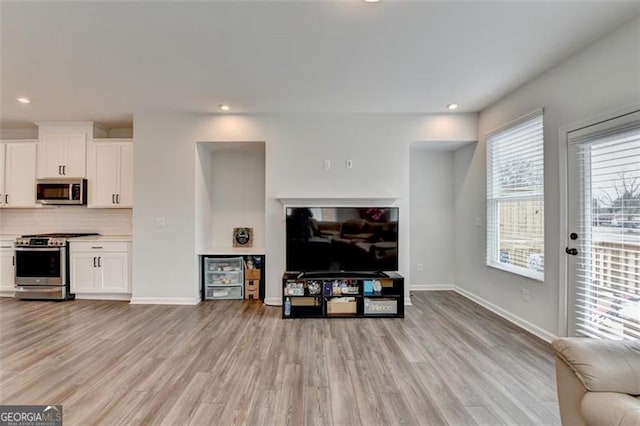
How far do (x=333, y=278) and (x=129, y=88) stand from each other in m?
3.25

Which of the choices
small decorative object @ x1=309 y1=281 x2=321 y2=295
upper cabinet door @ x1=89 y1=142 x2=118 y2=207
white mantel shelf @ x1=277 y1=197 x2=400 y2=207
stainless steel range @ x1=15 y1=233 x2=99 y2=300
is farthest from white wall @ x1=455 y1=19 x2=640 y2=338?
stainless steel range @ x1=15 y1=233 x2=99 y2=300

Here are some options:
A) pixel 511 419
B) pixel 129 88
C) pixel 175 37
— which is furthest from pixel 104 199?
pixel 511 419

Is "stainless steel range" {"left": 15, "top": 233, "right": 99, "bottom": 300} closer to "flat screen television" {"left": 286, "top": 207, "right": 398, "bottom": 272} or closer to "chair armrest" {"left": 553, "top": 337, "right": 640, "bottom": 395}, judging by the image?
"flat screen television" {"left": 286, "top": 207, "right": 398, "bottom": 272}

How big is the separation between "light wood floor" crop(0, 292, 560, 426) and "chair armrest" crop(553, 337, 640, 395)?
70 cm

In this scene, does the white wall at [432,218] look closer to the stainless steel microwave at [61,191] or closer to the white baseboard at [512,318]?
the white baseboard at [512,318]

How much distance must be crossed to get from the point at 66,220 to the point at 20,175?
89cm

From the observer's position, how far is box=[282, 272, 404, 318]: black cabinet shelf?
3.78 m

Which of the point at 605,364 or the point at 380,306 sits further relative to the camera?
the point at 380,306

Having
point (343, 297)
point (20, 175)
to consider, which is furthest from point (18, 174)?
point (343, 297)

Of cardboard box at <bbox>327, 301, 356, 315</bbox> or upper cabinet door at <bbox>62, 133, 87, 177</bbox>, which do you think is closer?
cardboard box at <bbox>327, 301, 356, 315</bbox>

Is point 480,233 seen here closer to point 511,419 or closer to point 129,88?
point 511,419

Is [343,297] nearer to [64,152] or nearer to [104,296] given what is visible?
[104,296]

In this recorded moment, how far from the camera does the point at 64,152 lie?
466 centimetres

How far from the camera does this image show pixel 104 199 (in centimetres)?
468
